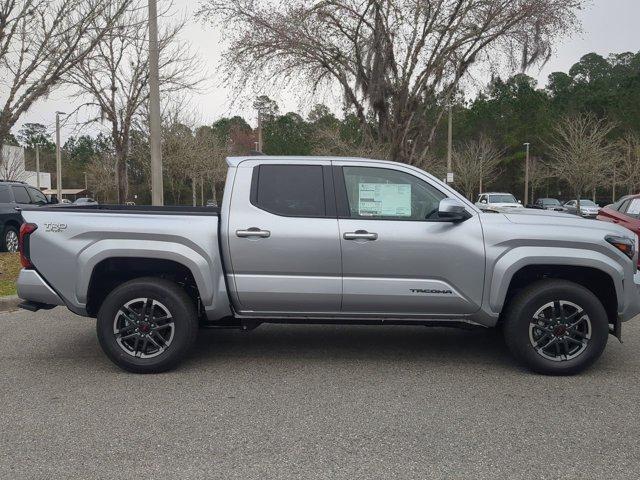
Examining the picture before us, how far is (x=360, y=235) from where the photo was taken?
487 centimetres

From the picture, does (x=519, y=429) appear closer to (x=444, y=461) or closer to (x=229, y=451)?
(x=444, y=461)

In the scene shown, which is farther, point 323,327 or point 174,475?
point 323,327

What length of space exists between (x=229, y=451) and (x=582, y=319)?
319 centimetres

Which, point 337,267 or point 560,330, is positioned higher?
point 337,267

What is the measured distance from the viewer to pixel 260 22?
15961 millimetres

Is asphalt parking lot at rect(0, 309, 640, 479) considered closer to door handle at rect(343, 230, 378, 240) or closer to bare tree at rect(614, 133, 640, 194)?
door handle at rect(343, 230, 378, 240)

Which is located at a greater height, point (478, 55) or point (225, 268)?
point (478, 55)

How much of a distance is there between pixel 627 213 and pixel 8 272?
11.3m

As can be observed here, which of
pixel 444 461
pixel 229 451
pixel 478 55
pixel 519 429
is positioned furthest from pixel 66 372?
pixel 478 55

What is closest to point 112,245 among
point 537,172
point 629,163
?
point 629,163

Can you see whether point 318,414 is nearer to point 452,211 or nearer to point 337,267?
point 337,267

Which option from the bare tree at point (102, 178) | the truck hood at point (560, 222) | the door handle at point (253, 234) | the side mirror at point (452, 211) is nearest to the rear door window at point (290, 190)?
the door handle at point (253, 234)

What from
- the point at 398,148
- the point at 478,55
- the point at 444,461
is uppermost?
the point at 478,55

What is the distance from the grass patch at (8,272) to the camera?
8.37 m
